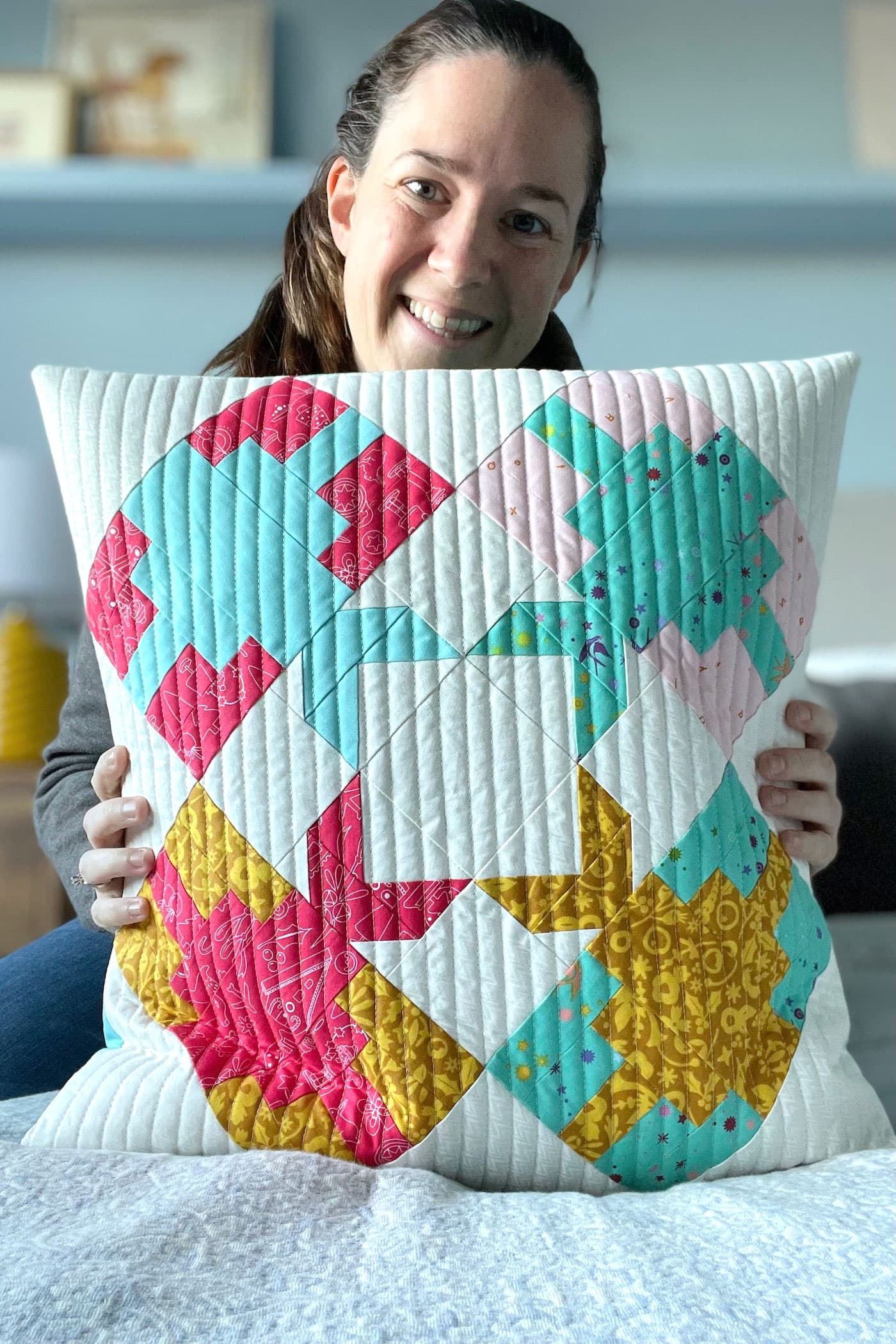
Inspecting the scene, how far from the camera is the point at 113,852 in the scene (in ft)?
2.07

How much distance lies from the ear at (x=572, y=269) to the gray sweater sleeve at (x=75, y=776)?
518mm

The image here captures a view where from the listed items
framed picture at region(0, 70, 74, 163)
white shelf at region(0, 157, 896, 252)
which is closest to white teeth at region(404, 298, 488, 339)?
white shelf at region(0, 157, 896, 252)

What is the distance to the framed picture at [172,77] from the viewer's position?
2176 mm

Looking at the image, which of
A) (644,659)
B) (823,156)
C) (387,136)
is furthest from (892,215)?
(644,659)

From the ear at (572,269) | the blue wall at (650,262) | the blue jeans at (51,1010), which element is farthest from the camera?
the blue wall at (650,262)

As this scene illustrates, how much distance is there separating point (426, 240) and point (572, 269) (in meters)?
0.18

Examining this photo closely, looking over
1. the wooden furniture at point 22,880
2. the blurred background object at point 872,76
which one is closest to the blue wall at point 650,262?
the blurred background object at point 872,76

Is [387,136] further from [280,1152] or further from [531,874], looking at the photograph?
[280,1152]

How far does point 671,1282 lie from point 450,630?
32 centimetres

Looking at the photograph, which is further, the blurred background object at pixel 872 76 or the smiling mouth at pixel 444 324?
the blurred background object at pixel 872 76

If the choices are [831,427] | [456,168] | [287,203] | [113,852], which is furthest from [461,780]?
[287,203]

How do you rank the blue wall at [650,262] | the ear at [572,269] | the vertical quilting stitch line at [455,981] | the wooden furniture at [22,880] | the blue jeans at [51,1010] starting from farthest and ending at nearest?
1. the blue wall at [650,262]
2. the wooden furniture at [22,880]
3. the ear at [572,269]
4. the blue jeans at [51,1010]
5. the vertical quilting stitch line at [455,981]

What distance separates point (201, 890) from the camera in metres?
0.59

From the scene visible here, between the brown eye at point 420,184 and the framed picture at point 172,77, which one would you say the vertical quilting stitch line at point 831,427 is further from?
the framed picture at point 172,77
